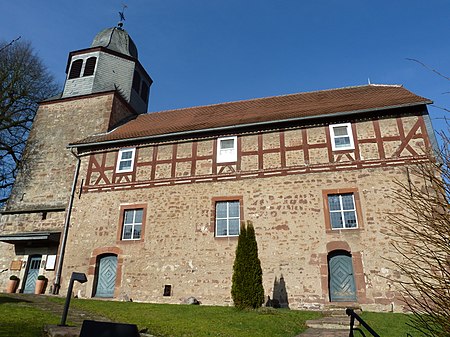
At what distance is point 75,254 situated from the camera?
14.6 meters

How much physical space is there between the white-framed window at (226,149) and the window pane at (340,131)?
388 cm

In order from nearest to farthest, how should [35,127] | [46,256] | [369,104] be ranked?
1. [369,104]
2. [46,256]
3. [35,127]

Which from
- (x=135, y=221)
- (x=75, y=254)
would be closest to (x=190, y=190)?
(x=135, y=221)

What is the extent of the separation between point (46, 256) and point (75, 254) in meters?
2.15

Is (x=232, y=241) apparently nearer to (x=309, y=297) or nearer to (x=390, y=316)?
(x=309, y=297)

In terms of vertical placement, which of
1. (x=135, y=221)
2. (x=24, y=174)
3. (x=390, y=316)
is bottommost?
(x=390, y=316)

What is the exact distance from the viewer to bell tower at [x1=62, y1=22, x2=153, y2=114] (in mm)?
20594

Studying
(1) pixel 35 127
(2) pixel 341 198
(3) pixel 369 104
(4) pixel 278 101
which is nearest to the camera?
(2) pixel 341 198

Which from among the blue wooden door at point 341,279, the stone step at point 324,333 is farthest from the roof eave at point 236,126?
the stone step at point 324,333

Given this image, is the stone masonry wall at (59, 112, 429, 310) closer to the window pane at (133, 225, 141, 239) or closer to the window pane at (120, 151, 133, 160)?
the window pane at (133, 225, 141, 239)

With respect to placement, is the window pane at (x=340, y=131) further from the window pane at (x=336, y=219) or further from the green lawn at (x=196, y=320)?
the green lawn at (x=196, y=320)

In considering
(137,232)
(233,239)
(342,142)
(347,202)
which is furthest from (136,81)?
(347,202)

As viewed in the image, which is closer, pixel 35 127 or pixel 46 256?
pixel 46 256

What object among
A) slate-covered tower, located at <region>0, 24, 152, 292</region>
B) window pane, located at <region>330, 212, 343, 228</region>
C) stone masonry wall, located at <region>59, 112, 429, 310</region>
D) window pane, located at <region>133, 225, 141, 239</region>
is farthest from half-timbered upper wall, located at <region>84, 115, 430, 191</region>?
slate-covered tower, located at <region>0, 24, 152, 292</region>
